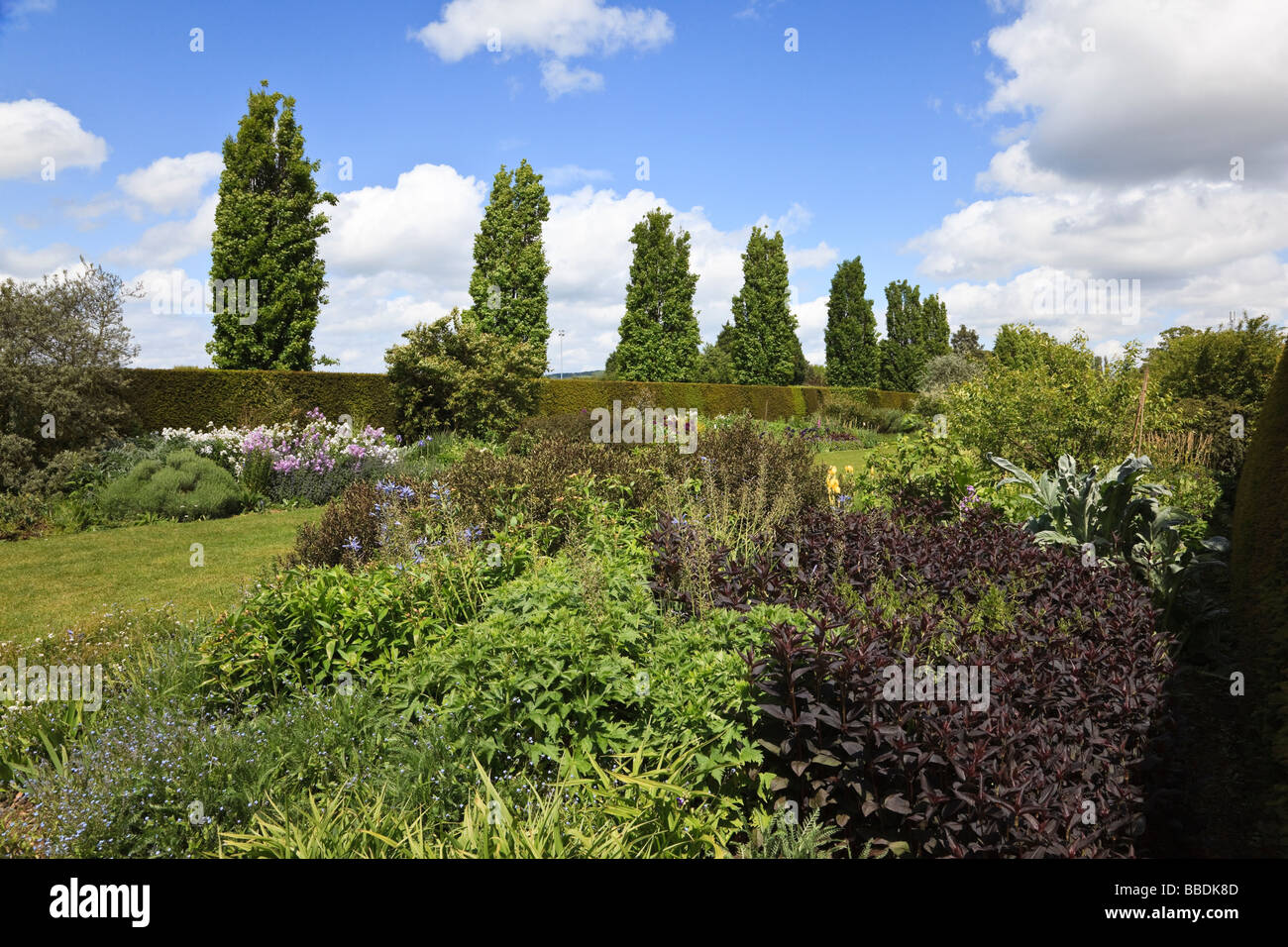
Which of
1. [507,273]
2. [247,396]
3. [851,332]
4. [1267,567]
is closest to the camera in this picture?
[1267,567]

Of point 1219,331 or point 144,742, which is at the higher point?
point 1219,331

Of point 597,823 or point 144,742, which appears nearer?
point 597,823

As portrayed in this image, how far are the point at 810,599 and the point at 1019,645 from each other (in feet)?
3.46

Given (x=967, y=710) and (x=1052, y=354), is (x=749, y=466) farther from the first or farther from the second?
(x=1052, y=354)

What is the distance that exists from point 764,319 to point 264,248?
2185cm

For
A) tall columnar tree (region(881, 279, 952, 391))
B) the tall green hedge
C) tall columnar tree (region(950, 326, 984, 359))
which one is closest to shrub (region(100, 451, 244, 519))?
the tall green hedge

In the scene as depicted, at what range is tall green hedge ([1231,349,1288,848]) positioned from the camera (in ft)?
11.1

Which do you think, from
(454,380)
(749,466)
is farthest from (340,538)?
(454,380)

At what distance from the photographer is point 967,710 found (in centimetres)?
282
